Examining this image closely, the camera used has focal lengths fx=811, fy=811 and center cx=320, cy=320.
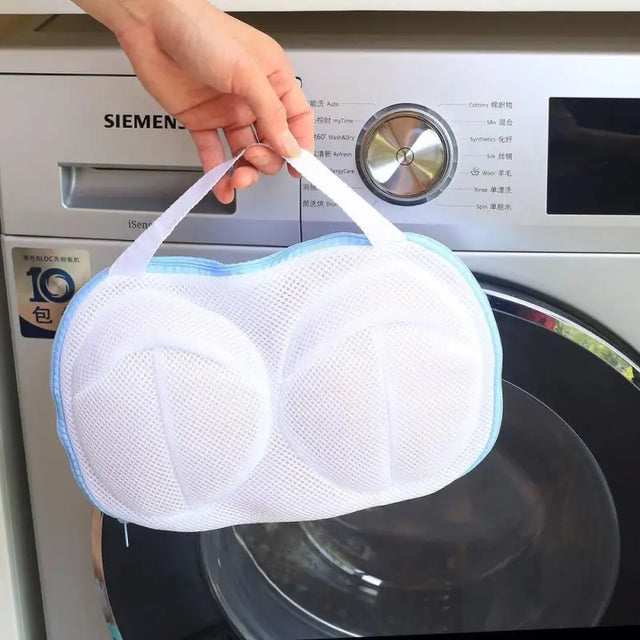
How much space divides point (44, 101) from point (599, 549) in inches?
22.2

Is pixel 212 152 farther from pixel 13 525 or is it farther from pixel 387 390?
pixel 13 525

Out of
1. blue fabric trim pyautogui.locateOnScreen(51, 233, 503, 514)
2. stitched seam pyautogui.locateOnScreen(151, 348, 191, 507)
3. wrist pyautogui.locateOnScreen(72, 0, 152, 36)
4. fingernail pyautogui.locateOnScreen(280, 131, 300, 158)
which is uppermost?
wrist pyautogui.locateOnScreen(72, 0, 152, 36)

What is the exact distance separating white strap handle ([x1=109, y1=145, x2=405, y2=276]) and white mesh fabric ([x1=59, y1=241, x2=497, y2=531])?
0.4 inches

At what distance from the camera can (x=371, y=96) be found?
1.86 feet

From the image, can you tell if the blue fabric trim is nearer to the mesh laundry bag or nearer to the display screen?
the mesh laundry bag

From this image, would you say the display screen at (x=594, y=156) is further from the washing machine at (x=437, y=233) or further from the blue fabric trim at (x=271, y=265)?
the blue fabric trim at (x=271, y=265)

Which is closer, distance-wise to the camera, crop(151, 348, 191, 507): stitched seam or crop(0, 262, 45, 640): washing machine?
crop(151, 348, 191, 507): stitched seam

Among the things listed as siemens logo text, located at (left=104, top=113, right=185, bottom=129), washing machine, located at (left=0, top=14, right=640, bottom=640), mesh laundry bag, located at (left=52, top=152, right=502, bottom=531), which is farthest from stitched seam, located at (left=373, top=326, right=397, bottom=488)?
siemens logo text, located at (left=104, top=113, right=185, bottom=129)

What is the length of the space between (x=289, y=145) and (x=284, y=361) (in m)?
0.14

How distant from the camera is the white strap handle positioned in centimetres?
51

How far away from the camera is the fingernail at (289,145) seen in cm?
50


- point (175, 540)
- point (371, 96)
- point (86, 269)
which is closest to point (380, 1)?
point (371, 96)

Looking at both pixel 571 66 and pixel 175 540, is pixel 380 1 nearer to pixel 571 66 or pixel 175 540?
pixel 571 66

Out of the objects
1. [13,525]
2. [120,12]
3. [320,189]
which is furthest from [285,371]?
[13,525]
